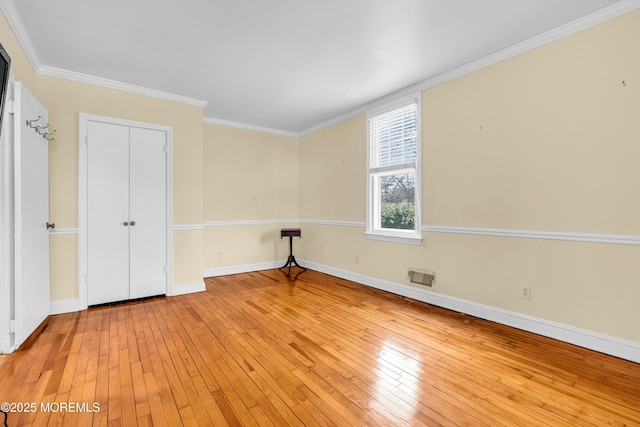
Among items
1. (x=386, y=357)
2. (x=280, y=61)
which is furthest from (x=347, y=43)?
(x=386, y=357)

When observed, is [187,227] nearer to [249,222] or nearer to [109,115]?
[249,222]

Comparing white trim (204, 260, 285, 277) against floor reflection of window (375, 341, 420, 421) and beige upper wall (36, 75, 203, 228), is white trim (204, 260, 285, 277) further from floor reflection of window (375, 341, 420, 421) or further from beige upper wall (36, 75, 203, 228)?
floor reflection of window (375, 341, 420, 421)

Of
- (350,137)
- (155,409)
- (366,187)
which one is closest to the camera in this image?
(155,409)

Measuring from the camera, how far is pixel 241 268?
5.34 meters

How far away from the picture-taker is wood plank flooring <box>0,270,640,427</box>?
5.52 feet

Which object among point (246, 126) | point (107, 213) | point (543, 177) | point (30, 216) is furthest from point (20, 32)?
point (543, 177)

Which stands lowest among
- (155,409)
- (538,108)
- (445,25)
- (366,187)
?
(155,409)

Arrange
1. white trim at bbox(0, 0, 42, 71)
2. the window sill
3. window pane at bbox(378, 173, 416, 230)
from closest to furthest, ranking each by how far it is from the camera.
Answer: white trim at bbox(0, 0, 42, 71), the window sill, window pane at bbox(378, 173, 416, 230)

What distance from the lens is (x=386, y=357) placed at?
2.33 m

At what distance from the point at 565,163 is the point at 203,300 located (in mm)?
4130

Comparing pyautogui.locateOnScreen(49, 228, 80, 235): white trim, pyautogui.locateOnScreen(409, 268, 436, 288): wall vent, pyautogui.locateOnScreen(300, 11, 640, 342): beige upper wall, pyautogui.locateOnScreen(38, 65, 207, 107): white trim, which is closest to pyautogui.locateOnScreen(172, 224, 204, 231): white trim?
pyautogui.locateOnScreen(49, 228, 80, 235): white trim

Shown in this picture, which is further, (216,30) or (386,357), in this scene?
(216,30)

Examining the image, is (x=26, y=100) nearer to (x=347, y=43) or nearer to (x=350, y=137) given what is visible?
(x=347, y=43)

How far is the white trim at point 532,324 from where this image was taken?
229cm
